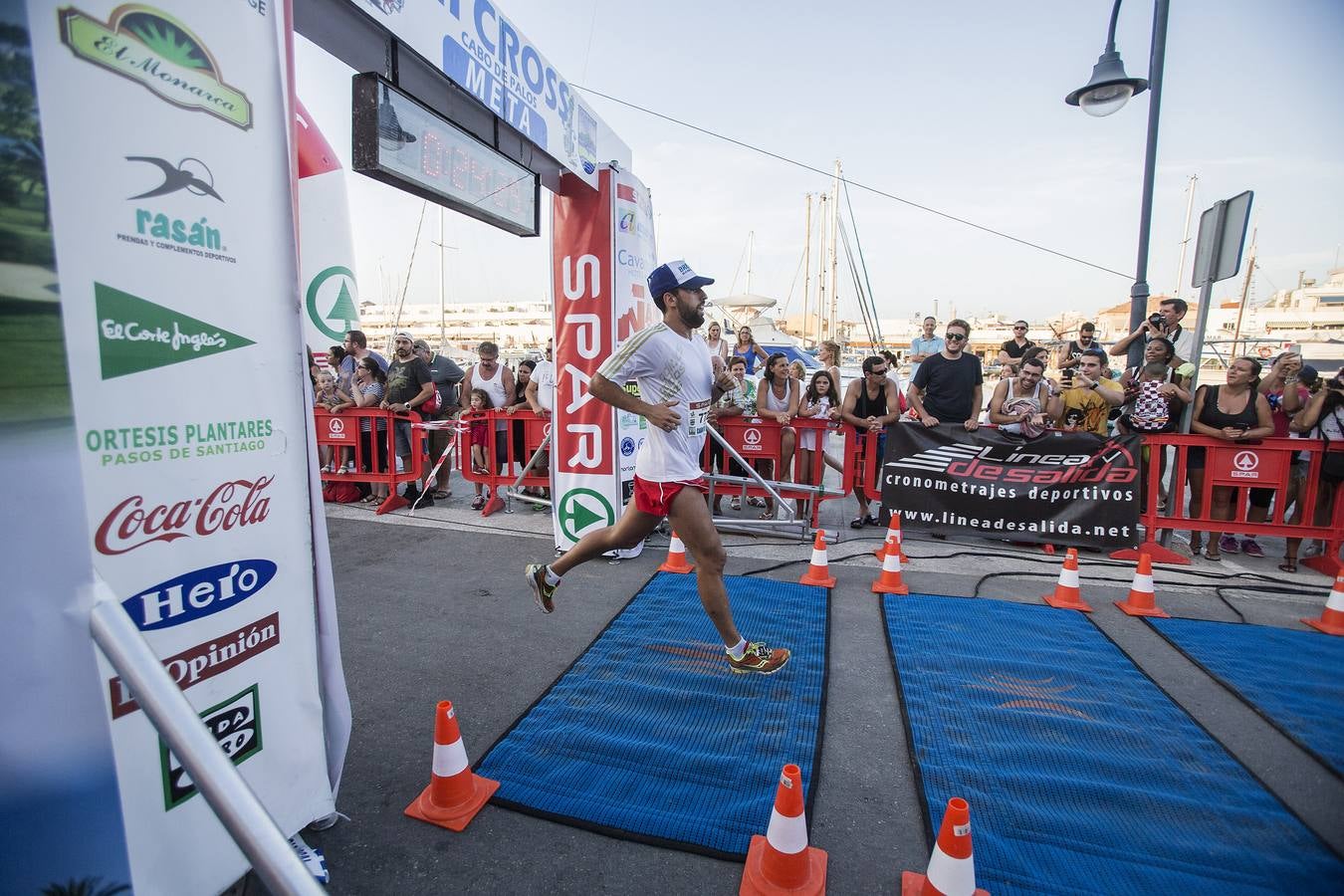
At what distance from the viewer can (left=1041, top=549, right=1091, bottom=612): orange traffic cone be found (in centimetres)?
481

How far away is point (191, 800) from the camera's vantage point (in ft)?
6.31

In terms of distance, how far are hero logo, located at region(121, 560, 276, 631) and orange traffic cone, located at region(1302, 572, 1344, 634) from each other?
6412mm

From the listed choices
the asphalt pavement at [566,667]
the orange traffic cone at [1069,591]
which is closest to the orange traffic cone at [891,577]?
the asphalt pavement at [566,667]

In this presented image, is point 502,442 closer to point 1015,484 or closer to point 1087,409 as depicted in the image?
point 1015,484

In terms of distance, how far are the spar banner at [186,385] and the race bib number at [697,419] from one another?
6.57 feet

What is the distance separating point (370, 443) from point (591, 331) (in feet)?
13.1

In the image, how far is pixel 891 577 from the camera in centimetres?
512

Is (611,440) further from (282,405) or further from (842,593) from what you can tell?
(282,405)

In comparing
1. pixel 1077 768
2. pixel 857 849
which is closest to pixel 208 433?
pixel 857 849

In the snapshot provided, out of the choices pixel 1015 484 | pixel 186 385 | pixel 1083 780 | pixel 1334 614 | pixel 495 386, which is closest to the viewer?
pixel 186 385

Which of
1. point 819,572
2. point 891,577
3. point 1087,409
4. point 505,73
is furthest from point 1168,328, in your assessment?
point 505,73

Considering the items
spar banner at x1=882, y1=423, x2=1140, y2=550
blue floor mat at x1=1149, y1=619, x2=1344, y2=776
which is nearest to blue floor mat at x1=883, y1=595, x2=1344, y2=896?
blue floor mat at x1=1149, y1=619, x2=1344, y2=776

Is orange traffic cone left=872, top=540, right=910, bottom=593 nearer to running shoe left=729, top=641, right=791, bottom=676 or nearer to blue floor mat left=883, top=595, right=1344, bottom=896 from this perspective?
blue floor mat left=883, top=595, right=1344, bottom=896

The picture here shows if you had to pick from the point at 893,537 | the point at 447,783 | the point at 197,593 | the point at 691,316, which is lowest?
the point at 447,783
